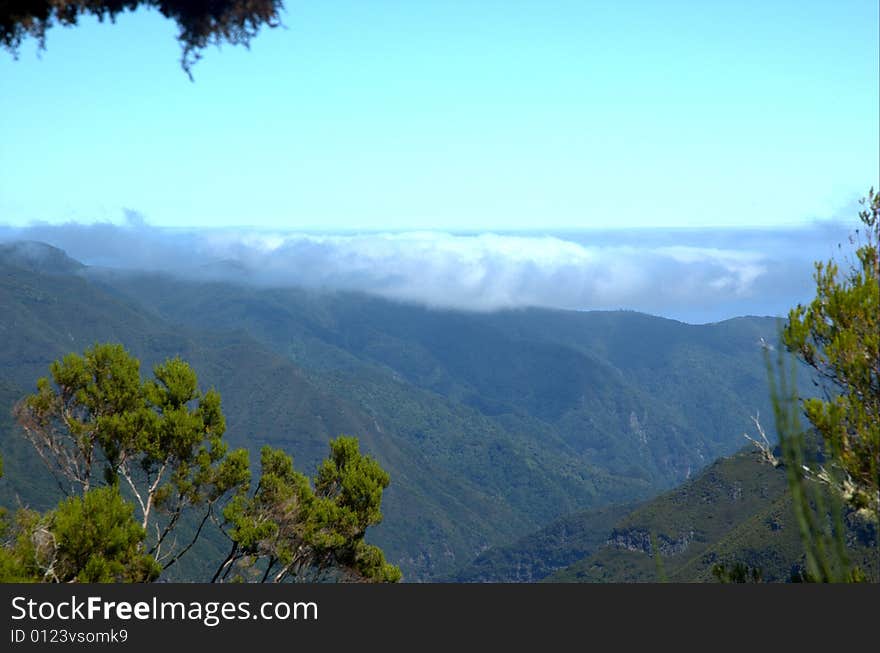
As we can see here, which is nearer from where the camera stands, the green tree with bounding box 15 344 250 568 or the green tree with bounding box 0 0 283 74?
the green tree with bounding box 0 0 283 74

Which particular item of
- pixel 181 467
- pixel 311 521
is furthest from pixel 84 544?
pixel 311 521

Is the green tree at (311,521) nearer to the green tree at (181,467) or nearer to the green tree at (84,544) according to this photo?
the green tree at (181,467)

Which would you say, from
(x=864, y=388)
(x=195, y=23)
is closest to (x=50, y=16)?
(x=195, y=23)

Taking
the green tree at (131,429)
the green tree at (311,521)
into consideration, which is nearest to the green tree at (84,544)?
the green tree at (131,429)

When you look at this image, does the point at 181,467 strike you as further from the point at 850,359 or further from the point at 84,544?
the point at 850,359

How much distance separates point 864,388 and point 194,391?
49.1 ft

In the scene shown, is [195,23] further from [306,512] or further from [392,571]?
[392,571]

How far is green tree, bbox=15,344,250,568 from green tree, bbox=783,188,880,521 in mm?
13286

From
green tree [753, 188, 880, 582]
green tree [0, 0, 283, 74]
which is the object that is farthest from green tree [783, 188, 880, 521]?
green tree [0, 0, 283, 74]

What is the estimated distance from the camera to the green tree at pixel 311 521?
2011 cm

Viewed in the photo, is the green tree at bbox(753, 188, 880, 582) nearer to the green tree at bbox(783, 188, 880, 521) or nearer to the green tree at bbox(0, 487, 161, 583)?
the green tree at bbox(783, 188, 880, 521)

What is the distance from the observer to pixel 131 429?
760 inches

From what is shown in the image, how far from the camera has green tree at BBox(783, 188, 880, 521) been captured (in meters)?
10.9

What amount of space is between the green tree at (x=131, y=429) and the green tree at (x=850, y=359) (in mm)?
13286
